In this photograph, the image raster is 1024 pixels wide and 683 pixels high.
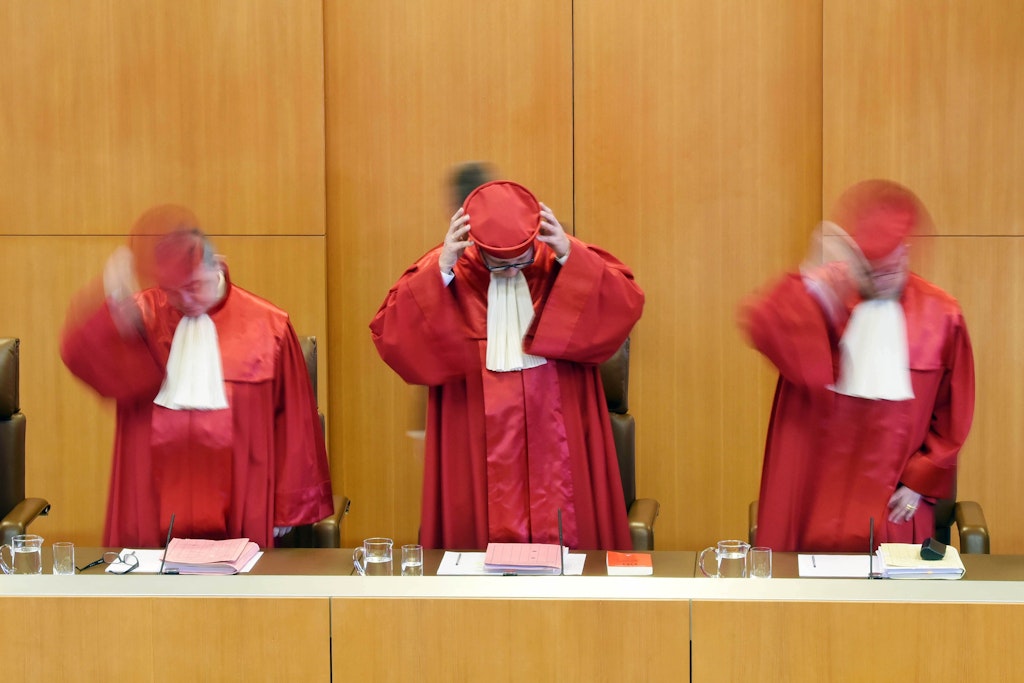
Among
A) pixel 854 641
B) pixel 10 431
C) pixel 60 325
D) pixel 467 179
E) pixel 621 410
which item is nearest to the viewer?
pixel 854 641

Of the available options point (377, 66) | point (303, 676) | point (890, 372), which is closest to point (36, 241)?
point (377, 66)

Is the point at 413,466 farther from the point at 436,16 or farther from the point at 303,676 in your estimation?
the point at 303,676

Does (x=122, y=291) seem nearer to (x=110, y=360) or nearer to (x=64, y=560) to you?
(x=110, y=360)

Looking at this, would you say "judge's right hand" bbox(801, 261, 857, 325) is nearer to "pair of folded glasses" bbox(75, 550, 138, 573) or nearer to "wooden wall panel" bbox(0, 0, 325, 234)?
"pair of folded glasses" bbox(75, 550, 138, 573)

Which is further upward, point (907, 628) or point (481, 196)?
point (481, 196)

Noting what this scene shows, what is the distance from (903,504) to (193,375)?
1.93m

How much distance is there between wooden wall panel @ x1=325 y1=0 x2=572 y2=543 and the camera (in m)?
4.75

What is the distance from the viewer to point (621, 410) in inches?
143

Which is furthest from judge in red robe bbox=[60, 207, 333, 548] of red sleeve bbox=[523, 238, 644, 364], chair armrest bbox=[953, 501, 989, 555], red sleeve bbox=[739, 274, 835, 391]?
chair armrest bbox=[953, 501, 989, 555]

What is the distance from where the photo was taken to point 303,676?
7.91 ft

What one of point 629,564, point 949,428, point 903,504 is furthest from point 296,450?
point 949,428

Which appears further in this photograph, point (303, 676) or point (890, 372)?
point (890, 372)

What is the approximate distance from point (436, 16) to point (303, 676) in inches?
120

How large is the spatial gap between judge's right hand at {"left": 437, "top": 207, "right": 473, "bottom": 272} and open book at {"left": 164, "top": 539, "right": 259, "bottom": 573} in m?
0.91
